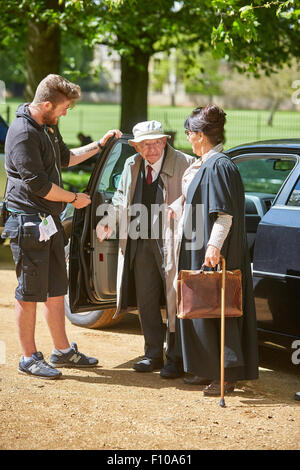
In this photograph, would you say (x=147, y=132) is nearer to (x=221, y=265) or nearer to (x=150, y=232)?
(x=150, y=232)

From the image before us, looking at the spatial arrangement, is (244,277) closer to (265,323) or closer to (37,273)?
(265,323)

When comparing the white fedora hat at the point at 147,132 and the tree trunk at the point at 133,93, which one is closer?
the white fedora hat at the point at 147,132

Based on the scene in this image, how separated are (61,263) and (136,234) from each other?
0.59 m

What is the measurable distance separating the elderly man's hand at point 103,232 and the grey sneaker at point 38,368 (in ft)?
3.18

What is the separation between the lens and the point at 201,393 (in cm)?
531

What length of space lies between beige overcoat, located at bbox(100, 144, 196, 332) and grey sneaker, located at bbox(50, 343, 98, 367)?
0.49m

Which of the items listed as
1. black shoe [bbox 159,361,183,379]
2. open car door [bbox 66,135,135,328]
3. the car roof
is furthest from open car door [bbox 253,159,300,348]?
open car door [bbox 66,135,135,328]

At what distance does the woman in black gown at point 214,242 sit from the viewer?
197 inches

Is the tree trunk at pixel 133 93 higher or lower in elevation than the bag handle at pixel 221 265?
higher

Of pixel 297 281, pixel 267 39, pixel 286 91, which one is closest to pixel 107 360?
pixel 297 281

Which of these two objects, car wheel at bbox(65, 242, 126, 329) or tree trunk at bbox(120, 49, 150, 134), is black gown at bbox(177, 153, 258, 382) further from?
tree trunk at bbox(120, 49, 150, 134)

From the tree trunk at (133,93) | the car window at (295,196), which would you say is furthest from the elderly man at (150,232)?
the tree trunk at (133,93)

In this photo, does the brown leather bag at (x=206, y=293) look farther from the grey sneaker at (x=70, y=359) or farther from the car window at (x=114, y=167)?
the car window at (x=114, y=167)

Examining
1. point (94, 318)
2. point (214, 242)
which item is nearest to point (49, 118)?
point (214, 242)
